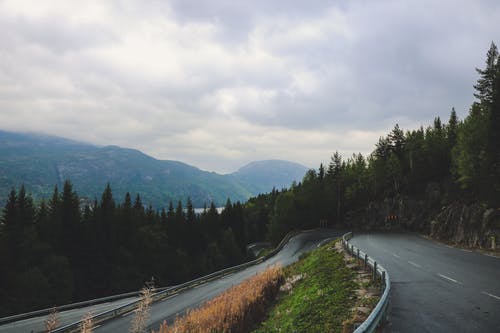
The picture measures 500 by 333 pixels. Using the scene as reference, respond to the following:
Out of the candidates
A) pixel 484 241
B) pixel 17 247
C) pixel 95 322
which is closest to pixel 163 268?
pixel 17 247

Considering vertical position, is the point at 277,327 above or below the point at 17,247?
above

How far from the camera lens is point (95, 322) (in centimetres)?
1625

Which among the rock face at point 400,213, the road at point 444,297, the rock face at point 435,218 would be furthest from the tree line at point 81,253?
the rock face at point 400,213

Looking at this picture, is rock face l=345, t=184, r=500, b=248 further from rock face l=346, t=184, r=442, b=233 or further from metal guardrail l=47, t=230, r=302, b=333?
metal guardrail l=47, t=230, r=302, b=333

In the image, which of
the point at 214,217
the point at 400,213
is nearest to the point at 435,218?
the point at 400,213

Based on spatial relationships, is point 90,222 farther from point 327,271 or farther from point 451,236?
point 451,236

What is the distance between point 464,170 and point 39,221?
2294 inches

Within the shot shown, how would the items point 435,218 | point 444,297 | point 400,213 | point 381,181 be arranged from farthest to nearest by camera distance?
point 381,181
point 400,213
point 435,218
point 444,297

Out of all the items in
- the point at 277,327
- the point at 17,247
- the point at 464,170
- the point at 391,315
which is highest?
the point at 464,170

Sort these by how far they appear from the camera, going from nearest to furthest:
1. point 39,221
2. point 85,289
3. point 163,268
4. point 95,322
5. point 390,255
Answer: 1. point 95,322
2. point 390,255
3. point 85,289
4. point 39,221
5. point 163,268

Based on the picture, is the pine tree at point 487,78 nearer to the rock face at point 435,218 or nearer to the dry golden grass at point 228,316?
the rock face at point 435,218

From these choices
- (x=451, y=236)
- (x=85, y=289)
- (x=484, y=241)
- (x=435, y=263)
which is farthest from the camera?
(x=85, y=289)

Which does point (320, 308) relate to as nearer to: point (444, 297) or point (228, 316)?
point (228, 316)

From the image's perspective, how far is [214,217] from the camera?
87.1 metres
